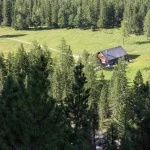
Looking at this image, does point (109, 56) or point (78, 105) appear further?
point (109, 56)

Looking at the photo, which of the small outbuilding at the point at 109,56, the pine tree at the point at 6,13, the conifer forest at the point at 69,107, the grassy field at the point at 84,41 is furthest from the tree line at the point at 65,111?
the pine tree at the point at 6,13

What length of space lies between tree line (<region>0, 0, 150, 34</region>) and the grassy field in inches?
226

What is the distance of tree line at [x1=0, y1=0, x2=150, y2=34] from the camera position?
127 m

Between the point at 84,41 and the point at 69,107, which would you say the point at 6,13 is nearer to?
the point at 84,41

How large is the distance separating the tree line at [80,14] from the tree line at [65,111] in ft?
267

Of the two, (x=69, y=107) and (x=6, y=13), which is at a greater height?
(x=6, y=13)

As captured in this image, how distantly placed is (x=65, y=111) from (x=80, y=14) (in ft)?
374

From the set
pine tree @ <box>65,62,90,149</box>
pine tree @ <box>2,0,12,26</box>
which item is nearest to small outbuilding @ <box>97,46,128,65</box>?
pine tree @ <box>65,62,90,149</box>

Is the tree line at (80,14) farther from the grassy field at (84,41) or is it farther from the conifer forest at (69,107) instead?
the conifer forest at (69,107)

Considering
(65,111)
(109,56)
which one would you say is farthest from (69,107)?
(109,56)

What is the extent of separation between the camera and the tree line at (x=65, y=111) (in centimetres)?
1838

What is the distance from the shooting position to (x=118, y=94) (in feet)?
134

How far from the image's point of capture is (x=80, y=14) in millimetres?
136875

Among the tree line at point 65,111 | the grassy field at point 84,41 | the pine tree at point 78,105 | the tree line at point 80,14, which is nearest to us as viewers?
the tree line at point 65,111
